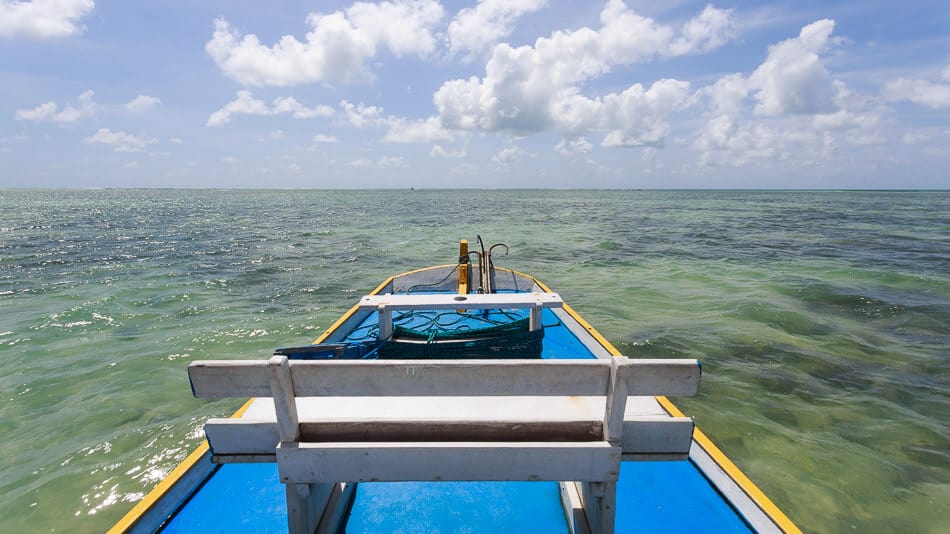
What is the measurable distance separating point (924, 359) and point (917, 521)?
5.82 meters

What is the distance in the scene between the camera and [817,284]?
14.6m

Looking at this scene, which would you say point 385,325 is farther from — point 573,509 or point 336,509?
point 573,509

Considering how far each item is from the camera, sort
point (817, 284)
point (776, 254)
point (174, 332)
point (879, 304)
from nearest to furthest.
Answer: point (174, 332) → point (879, 304) → point (817, 284) → point (776, 254)

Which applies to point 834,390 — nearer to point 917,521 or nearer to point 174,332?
point 917,521

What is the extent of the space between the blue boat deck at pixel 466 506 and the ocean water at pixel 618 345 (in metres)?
2.16

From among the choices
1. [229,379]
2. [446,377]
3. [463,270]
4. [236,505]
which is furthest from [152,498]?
[463,270]

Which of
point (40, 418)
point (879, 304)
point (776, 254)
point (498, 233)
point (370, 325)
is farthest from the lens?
point (498, 233)

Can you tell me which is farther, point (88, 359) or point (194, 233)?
point (194, 233)

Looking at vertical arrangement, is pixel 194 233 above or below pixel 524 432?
below

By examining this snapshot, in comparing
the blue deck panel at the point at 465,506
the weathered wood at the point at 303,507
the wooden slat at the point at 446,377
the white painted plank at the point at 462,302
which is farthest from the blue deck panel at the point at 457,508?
the white painted plank at the point at 462,302

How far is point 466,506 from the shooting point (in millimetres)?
3660

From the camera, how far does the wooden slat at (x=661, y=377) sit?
2223mm

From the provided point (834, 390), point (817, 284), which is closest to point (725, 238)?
point (817, 284)

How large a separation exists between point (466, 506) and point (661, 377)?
2308 millimetres
